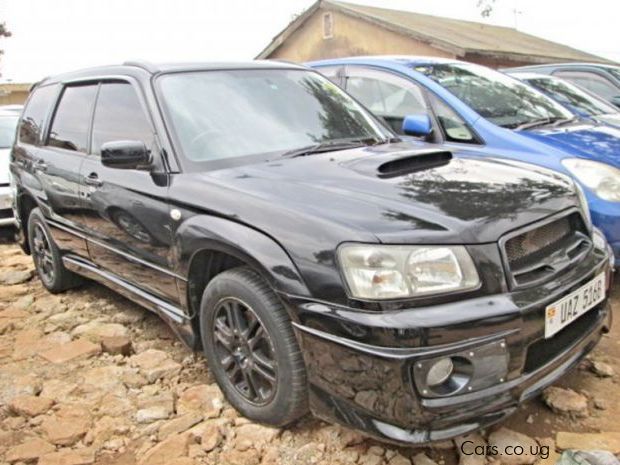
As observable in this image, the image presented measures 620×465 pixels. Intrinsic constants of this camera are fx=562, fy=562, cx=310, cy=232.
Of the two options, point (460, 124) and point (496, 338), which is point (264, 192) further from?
point (460, 124)

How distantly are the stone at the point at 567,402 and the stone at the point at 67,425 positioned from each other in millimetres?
2191

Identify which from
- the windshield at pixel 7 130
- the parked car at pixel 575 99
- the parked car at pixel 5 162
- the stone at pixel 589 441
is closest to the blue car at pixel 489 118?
the parked car at pixel 575 99

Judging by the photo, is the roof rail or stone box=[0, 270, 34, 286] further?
stone box=[0, 270, 34, 286]

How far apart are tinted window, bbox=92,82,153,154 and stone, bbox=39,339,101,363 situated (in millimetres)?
1234

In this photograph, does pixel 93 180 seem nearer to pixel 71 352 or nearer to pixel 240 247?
pixel 71 352

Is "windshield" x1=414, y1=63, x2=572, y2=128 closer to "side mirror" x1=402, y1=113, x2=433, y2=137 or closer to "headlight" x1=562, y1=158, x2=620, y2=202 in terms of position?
"side mirror" x1=402, y1=113, x2=433, y2=137

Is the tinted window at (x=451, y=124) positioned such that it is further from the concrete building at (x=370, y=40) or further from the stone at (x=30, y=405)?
the concrete building at (x=370, y=40)

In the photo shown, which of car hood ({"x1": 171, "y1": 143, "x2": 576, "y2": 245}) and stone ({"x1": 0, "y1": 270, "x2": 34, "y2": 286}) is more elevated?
car hood ({"x1": 171, "y1": 143, "x2": 576, "y2": 245})

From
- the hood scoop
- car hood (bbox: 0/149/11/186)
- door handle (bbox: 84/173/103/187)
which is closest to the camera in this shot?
the hood scoop

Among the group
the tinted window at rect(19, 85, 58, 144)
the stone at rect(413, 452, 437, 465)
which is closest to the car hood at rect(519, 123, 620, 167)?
the stone at rect(413, 452, 437, 465)

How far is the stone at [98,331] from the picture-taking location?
12.2 feet

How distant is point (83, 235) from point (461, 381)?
273cm

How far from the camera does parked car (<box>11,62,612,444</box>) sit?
6.51 feet

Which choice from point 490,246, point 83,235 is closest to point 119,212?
point 83,235
